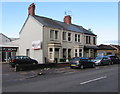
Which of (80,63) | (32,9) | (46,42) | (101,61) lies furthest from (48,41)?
(101,61)

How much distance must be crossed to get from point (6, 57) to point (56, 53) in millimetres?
11216

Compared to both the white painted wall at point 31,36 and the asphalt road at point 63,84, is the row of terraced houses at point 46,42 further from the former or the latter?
the asphalt road at point 63,84

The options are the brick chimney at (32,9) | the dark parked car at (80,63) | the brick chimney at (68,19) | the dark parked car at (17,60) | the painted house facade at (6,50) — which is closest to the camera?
the dark parked car at (80,63)

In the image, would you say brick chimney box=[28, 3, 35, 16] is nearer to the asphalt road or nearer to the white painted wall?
the white painted wall

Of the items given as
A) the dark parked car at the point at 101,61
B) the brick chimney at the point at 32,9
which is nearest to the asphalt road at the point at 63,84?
the dark parked car at the point at 101,61

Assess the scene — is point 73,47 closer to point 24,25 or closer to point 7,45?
point 24,25

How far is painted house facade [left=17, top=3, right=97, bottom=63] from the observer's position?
26969mm

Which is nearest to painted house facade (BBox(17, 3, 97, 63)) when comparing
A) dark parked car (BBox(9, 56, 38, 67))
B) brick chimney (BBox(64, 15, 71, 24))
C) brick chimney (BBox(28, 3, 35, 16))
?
brick chimney (BBox(28, 3, 35, 16))

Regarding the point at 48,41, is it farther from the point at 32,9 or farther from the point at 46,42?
the point at 32,9

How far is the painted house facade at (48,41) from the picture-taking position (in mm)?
26969

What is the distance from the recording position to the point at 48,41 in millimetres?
27438

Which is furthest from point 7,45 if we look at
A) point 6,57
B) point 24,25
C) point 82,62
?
point 82,62

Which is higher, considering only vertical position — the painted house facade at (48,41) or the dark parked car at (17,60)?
the painted house facade at (48,41)

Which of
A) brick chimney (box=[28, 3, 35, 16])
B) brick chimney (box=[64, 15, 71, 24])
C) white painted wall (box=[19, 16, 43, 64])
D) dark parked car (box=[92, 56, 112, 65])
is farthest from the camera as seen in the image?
brick chimney (box=[64, 15, 71, 24])
